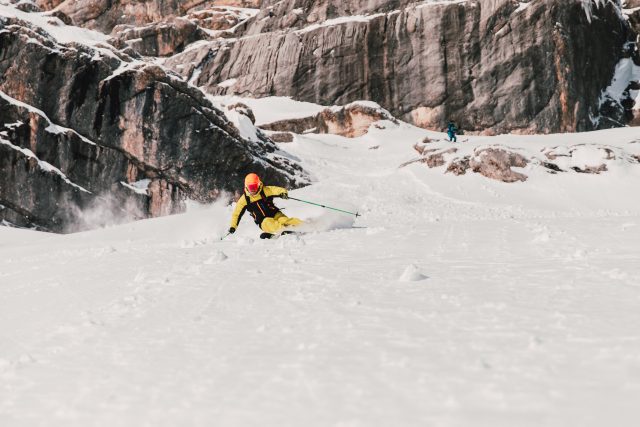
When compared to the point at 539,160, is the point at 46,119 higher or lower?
higher

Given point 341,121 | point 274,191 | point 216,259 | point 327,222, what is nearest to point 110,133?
point 341,121

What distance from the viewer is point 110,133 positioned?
1325 inches

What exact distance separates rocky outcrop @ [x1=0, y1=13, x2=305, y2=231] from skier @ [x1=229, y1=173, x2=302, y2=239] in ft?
76.4

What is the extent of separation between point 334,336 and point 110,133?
34.8m

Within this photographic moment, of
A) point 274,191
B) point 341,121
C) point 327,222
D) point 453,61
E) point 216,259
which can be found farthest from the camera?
point 453,61

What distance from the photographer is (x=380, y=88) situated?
2092 inches

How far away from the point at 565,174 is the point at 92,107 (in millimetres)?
30562

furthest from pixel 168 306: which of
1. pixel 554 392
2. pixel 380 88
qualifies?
pixel 380 88

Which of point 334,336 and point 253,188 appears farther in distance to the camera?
point 253,188

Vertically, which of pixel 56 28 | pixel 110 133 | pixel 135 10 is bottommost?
pixel 110 133

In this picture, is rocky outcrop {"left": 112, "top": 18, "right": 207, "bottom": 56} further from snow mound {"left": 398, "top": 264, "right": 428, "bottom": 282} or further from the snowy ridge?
snow mound {"left": 398, "top": 264, "right": 428, "bottom": 282}

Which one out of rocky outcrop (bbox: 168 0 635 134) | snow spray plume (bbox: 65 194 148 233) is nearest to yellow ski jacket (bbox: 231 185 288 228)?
snow spray plume (bbox: 65 194 148 233)

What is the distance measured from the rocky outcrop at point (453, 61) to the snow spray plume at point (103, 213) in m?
27.7

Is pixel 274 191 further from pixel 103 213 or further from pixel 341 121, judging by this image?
pixel 341 121
